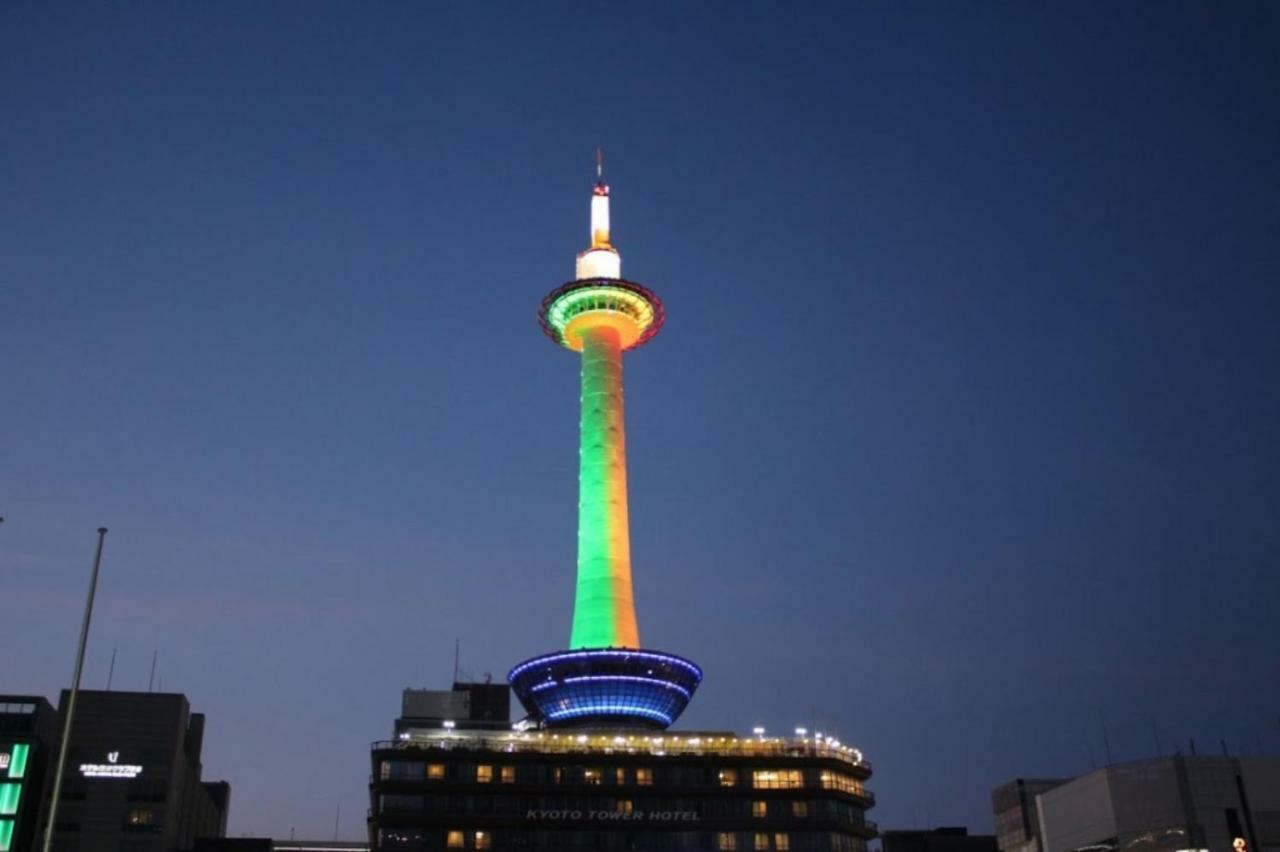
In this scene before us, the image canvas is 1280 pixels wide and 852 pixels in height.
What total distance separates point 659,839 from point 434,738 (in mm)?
27674

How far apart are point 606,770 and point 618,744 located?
4194 millimetres

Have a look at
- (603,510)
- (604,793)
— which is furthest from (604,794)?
(603,510)

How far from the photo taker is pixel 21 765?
13475 cm

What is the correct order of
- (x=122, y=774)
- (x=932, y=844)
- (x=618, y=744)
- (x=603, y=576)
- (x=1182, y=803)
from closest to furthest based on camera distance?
(x=1182, y=803) → (x=618, y=744) → (x=122, y=774) → (x=603, y=576) → (x=932, y=844)

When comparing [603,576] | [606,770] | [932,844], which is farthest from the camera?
[932,844]

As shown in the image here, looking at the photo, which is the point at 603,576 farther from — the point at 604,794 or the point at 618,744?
the point at 604,794

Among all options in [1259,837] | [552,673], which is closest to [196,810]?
[552,673]

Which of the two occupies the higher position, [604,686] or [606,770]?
[604,686]

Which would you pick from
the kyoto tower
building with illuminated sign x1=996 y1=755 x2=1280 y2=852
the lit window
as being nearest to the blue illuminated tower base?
the kyoto tower

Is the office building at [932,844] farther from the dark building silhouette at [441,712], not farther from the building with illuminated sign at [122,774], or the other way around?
the building with illuminated sign at [122,774]

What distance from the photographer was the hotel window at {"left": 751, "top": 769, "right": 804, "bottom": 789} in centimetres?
14662

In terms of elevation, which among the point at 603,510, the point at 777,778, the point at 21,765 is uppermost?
the point at 603,510

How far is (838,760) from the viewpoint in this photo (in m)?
152

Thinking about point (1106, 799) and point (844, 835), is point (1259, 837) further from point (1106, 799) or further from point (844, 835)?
point (844, 835)
